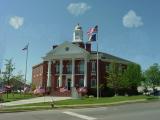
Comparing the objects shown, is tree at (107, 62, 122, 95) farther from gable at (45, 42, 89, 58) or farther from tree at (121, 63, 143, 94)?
gable at (45, 42, 89, 58)

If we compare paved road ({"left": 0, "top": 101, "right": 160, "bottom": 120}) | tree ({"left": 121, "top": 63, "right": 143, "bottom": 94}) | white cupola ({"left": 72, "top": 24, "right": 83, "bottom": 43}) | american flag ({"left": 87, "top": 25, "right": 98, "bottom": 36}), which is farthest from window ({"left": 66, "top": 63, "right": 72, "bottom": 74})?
paved road ({"left": 0, "top": 101, "right": 160, "bottom": 120})

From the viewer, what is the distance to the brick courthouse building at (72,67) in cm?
7044

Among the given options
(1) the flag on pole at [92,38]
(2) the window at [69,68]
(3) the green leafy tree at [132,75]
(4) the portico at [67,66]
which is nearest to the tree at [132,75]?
(3) the green leafy tree at [132,75]

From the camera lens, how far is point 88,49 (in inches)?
2874

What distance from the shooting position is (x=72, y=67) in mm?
71062

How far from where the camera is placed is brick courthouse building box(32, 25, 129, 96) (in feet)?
231

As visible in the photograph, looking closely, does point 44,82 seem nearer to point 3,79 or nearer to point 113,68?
point 3,79

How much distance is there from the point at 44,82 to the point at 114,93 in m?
14.7

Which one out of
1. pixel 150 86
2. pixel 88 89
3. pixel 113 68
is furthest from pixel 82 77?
pixel 150 86

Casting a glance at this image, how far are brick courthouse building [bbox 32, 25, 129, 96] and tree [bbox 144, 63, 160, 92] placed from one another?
19630mm

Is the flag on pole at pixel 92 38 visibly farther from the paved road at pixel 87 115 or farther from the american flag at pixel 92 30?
the paved road at pixel 87 115

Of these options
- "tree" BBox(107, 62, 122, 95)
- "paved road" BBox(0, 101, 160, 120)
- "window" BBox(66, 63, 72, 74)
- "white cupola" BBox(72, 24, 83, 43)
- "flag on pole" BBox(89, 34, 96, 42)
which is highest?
"white cupola" BBox(72, 24, 83, 43)

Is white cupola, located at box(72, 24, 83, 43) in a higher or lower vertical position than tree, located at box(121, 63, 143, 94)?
higher

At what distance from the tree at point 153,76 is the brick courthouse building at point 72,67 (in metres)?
19.6
